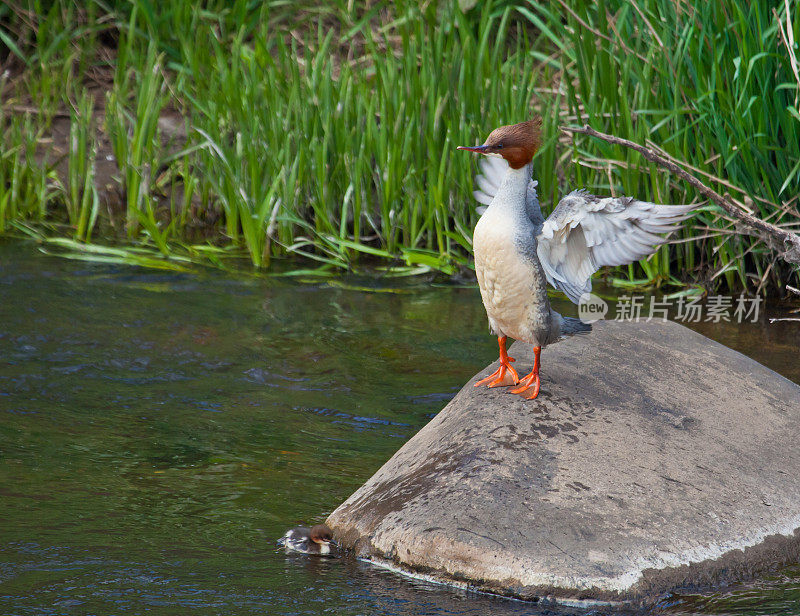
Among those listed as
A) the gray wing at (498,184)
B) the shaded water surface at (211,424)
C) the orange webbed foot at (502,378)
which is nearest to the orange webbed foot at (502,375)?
the orange webbed foot at (502,378)

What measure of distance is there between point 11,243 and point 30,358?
5.98ft

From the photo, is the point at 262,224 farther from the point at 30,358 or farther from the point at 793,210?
the point at 793,210

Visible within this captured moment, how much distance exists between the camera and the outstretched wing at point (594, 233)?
286cm

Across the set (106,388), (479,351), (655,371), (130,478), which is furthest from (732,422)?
(106,388)

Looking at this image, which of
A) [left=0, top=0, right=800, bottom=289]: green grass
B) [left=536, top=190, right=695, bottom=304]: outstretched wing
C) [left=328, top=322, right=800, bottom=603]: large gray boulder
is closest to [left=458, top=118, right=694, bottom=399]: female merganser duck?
[left=536, top=190, right=695, bottom=304]: outstretched wing

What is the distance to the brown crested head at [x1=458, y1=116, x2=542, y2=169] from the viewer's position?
9.59ft

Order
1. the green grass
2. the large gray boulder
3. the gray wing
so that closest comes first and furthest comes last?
the large gray boulder
the gray wing
the green grass

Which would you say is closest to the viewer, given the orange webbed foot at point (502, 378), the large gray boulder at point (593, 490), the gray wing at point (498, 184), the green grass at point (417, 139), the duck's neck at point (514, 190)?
the large gray boulder at point (593, 490)

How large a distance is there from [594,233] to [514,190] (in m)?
0.26

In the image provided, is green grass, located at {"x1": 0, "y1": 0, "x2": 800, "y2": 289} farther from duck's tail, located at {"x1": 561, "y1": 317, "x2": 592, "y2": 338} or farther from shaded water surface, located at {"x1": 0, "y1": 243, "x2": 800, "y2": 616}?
duck's tail, located at {"x1": 561, "y1": 317, "x2": 592, "y2": 338}

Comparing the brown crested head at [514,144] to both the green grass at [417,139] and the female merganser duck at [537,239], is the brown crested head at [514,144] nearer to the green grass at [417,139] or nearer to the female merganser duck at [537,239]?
the female merganser duck at [537,239]

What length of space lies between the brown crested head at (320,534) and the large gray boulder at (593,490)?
1.6 inches

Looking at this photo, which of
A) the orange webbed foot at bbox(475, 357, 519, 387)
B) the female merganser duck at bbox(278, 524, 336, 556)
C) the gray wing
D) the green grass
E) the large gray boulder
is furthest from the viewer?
the green grass

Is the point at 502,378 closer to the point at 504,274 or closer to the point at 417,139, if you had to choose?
the point at 504,274
